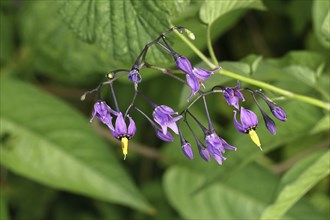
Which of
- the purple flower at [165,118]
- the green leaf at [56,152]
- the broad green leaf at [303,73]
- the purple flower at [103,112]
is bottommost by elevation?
the green leaf at [56,152]

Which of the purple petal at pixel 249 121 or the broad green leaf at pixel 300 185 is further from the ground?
the purple petal at pixel 249 121

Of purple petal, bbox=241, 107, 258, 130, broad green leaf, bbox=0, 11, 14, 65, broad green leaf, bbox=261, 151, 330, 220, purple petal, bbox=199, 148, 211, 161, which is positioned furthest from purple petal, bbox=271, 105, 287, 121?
broad green leaf, bbox=0, 11, 14, 65

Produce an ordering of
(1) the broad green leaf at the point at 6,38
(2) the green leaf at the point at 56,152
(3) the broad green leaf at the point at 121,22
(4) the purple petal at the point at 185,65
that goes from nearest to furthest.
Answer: (4) the purple petal at the point at 185,65 < (3) the broad green leaf at the point at 121,22 < (2) the green leaf at the point at 56,152 < (1) the broad green leaf at the point at 6,38

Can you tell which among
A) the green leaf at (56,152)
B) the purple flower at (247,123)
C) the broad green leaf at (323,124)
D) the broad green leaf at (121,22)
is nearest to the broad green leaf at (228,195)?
the green leaf at (56,152)

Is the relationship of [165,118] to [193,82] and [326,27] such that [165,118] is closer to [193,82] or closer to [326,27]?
[193,82]

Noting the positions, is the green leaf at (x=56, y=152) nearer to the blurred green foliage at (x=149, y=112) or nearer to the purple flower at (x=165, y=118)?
the blurred green foliage at (x=149, y=112)

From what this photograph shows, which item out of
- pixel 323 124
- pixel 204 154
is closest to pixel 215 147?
pixel 204 154

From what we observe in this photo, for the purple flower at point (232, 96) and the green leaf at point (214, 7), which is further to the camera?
the green leaf at point (214, 7)

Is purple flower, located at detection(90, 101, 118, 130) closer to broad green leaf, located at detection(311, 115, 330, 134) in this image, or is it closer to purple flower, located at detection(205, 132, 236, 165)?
purple flower, located at detection(205, 132, 236, 165)
